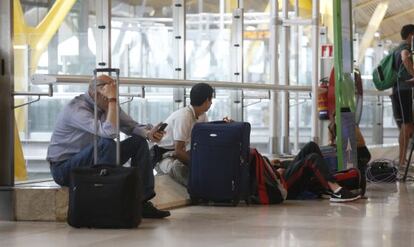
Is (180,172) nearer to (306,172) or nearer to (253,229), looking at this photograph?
(306,172)

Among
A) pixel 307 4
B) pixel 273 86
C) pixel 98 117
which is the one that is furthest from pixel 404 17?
pixel 98 117

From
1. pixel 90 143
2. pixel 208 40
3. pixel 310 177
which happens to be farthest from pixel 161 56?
pixel 90 143

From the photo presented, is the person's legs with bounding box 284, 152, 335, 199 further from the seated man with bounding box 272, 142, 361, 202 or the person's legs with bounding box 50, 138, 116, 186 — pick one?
the person's legs with bounding box 50, 138, 116, 186

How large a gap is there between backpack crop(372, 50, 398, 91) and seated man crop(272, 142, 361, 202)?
2549mm

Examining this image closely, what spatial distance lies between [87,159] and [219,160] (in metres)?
1.41

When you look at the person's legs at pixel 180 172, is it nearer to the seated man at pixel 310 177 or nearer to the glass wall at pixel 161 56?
the glass wall at pixel 161 56

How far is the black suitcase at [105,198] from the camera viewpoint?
513cm

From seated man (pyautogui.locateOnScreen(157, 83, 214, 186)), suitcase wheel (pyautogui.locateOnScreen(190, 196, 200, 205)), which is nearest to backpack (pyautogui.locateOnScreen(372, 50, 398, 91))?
seated man (pyautogui.locateOnScreen(157, 83, 214, 186))

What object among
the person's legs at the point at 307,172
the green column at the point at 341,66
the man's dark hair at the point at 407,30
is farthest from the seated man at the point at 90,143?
the man's dark hair at the point at 407,30

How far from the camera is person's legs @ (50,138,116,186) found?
5539 mm

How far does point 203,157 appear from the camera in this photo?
21.8 ft

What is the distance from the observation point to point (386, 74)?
966 cm

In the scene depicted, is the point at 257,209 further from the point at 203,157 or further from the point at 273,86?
the point at 273,86

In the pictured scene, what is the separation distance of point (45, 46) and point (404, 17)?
11921mm
